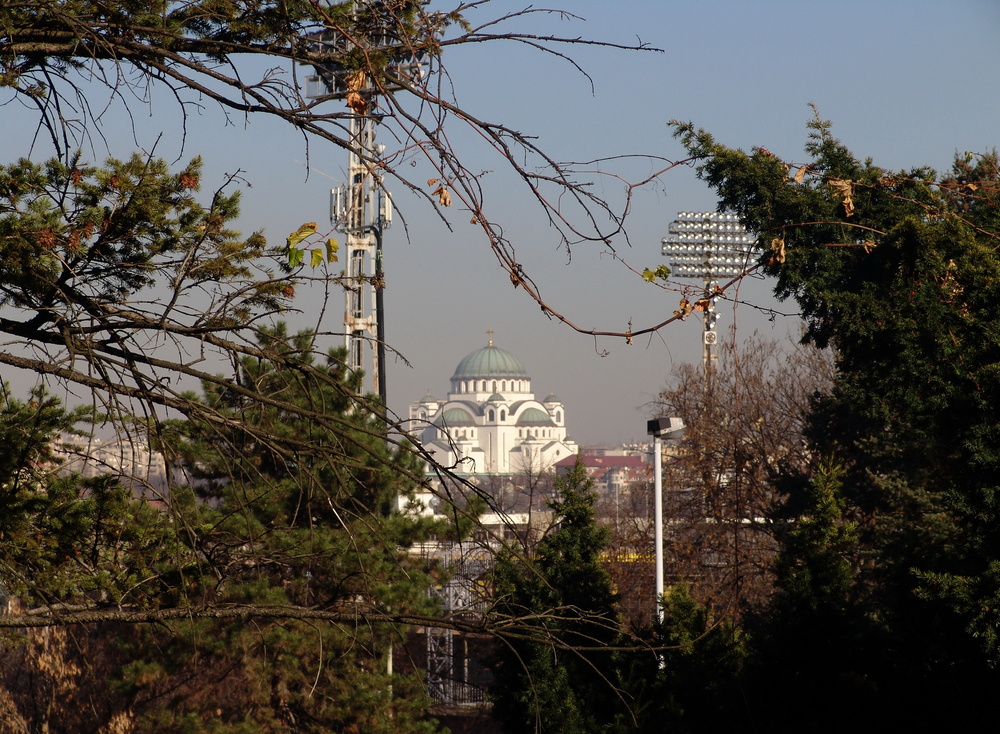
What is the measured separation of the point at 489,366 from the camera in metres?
161

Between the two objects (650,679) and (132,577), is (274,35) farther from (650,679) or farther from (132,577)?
(650,679)

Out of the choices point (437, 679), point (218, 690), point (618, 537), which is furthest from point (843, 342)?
point (618, 537)

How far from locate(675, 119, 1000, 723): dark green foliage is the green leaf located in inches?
65.3

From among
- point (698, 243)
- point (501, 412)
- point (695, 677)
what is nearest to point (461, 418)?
point (501, 412)

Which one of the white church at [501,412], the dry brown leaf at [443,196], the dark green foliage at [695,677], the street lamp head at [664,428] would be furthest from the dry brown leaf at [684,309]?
the white church at [501,412]

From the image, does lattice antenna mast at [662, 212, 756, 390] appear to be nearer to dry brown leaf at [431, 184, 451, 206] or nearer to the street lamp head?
the street lamp head

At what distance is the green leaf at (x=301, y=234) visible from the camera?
2818mm

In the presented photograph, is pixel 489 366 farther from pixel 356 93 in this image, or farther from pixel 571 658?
pixel 356 93

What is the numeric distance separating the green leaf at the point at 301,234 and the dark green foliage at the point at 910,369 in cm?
166

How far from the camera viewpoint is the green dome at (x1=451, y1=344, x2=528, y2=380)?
526ft

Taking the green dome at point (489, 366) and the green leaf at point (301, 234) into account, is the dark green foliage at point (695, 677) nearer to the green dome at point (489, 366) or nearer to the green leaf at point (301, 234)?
the green leaf at point (301, 234)

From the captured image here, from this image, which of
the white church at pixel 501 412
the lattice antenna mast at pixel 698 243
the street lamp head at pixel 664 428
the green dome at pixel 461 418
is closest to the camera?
the street lamp head at pixel 664 428

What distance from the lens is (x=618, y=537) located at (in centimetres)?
2589

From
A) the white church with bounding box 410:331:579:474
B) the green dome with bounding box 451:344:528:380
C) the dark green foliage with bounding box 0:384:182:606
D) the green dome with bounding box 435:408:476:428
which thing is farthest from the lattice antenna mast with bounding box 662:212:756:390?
the green dome with bounding box 451:344:528:380
